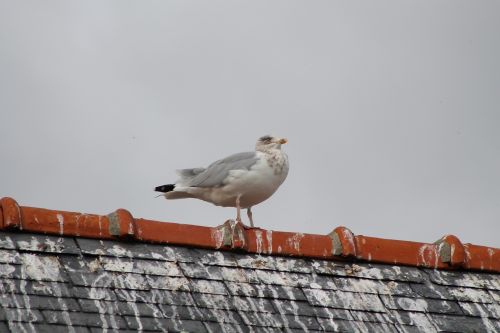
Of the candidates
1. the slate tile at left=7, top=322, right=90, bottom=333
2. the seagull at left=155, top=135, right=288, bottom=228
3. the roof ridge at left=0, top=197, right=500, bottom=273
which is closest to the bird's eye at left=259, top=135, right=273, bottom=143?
the seagull at left=155, top=135, right=288, bottom=228

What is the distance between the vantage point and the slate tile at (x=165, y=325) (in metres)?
8.05

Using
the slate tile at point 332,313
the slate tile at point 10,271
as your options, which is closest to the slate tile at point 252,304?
the slate tile at point 332,313

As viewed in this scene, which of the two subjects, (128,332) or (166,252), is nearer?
(128,332)

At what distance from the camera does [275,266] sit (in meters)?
9.33

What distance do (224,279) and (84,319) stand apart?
1.33 m

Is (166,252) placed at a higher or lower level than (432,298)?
higher

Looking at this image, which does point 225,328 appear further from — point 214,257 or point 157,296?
point 214,257

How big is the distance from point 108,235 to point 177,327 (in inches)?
43.5

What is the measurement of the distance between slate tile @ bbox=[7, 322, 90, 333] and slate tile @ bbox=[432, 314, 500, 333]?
107 inches

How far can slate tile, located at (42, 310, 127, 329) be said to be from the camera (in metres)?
7.80

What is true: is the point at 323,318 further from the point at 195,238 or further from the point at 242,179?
the point at 242,179

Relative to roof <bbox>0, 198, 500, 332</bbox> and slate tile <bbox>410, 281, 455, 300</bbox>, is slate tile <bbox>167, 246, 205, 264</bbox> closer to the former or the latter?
roof <bbox>0, 198, 500, 332</bbox>

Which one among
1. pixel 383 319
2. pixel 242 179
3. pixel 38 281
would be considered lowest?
pixel 383 319

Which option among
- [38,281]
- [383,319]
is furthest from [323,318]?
[38,281]
